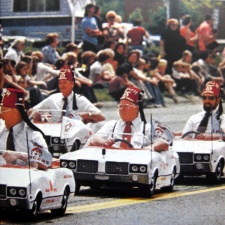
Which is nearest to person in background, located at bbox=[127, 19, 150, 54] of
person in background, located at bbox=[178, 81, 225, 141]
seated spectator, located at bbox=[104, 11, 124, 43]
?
seated spectator, located at bbox=[104, 11, 124, 43]

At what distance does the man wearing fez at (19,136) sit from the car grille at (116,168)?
2.20 m

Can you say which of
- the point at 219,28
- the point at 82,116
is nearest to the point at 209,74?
the point at 219,28

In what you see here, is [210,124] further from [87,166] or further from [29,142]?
[29,142]

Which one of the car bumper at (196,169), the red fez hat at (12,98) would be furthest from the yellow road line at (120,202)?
the red fez hat at (12,98)

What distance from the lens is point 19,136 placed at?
42.5 ft

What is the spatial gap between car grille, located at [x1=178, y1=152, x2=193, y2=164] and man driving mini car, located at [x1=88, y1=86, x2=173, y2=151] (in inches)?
43.5

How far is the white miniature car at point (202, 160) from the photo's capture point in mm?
17109

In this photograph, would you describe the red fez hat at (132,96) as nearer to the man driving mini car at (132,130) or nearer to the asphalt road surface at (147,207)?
the man driving mini car at (132,130)

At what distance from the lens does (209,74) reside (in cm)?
3428

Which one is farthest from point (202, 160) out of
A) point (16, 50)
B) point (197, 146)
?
point (16, 50)

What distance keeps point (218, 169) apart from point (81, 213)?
4.38m

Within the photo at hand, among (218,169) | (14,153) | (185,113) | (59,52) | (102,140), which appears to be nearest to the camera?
(14,153)

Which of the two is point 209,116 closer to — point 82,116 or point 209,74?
point 82,116

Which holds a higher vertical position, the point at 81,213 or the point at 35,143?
the point at 35,143
